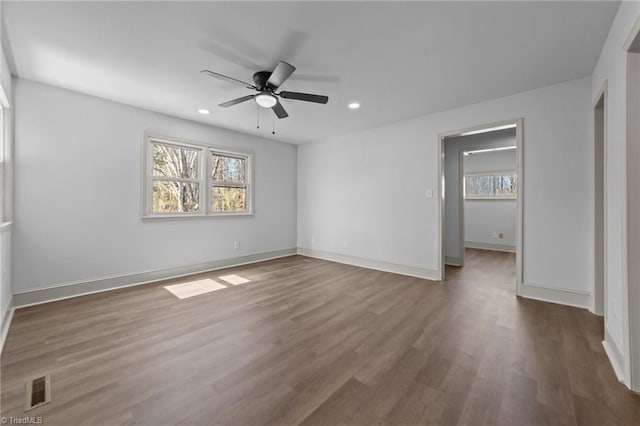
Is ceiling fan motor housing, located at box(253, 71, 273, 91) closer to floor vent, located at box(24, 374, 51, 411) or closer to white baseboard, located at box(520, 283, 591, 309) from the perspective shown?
floor vent, located at box(24, 374, 51, 411)

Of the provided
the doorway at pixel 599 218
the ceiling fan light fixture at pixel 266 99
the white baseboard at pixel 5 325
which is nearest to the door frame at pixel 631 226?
the doorway at pixel 599 218

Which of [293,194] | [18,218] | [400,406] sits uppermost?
[293,194]

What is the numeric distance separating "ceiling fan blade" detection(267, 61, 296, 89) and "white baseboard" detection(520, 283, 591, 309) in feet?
11.8

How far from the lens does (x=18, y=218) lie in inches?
108

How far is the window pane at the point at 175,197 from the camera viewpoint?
3.87 metres

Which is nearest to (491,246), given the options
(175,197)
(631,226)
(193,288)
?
(631,226)

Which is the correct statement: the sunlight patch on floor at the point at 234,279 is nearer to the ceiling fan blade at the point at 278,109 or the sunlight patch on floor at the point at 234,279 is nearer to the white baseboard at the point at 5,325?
the white baseboard at the point at 5,325

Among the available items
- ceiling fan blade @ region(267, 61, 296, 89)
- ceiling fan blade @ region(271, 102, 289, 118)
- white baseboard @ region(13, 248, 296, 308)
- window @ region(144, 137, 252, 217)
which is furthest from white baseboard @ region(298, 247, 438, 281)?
ceiling fan blade @ region(267, 61, 296, 89)

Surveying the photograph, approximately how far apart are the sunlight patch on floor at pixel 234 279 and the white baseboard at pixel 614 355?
145 inches

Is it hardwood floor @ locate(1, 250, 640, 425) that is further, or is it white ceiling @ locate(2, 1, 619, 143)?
white ceiling @ locate(2, 1, 619, 143)

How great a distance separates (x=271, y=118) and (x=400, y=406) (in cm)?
390

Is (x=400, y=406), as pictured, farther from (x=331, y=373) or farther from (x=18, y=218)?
(x=18, y=218)

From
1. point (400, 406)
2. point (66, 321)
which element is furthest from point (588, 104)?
point (66, 321)

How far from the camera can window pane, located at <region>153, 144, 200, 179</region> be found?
3.88m
